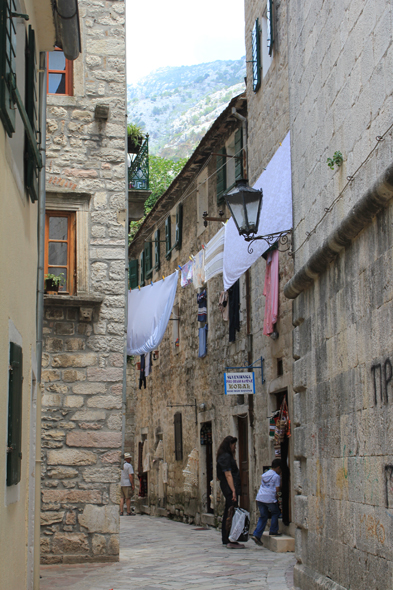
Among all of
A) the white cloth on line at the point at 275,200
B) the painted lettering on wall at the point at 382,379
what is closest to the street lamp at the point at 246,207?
the white cloth on line at the point at 275,200

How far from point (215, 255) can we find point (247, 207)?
106 inches

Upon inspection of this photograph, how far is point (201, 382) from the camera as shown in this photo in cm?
1750

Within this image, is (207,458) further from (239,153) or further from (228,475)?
(239,153)

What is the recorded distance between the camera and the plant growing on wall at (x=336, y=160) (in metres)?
6.35

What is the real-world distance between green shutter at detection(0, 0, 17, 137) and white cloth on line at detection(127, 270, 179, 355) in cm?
823

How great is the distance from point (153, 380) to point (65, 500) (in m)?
13.5

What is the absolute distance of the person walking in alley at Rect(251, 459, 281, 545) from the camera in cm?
1083

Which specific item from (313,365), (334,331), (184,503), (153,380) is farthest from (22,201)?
(153,380)

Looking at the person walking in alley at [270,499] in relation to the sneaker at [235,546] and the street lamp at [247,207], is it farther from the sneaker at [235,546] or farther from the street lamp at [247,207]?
the street lamp at [247,207]

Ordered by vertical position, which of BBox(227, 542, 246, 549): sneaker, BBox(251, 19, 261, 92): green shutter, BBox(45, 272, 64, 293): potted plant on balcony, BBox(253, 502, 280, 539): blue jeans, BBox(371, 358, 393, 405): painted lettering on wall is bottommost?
BBox(227, 542, 246, 549): sneaker

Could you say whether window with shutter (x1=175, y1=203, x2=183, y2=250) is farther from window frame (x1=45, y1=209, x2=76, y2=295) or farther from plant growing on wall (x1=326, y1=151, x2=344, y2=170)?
plant growing on wall (x1=326, y1=151, x2=344, y2=170)

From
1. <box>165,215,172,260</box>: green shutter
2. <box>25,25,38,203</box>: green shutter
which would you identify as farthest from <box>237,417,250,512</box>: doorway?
<box>25,25,38,203</box>: green shutter

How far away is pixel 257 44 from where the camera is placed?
13695 millimetres

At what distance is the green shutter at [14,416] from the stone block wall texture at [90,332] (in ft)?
16.1
